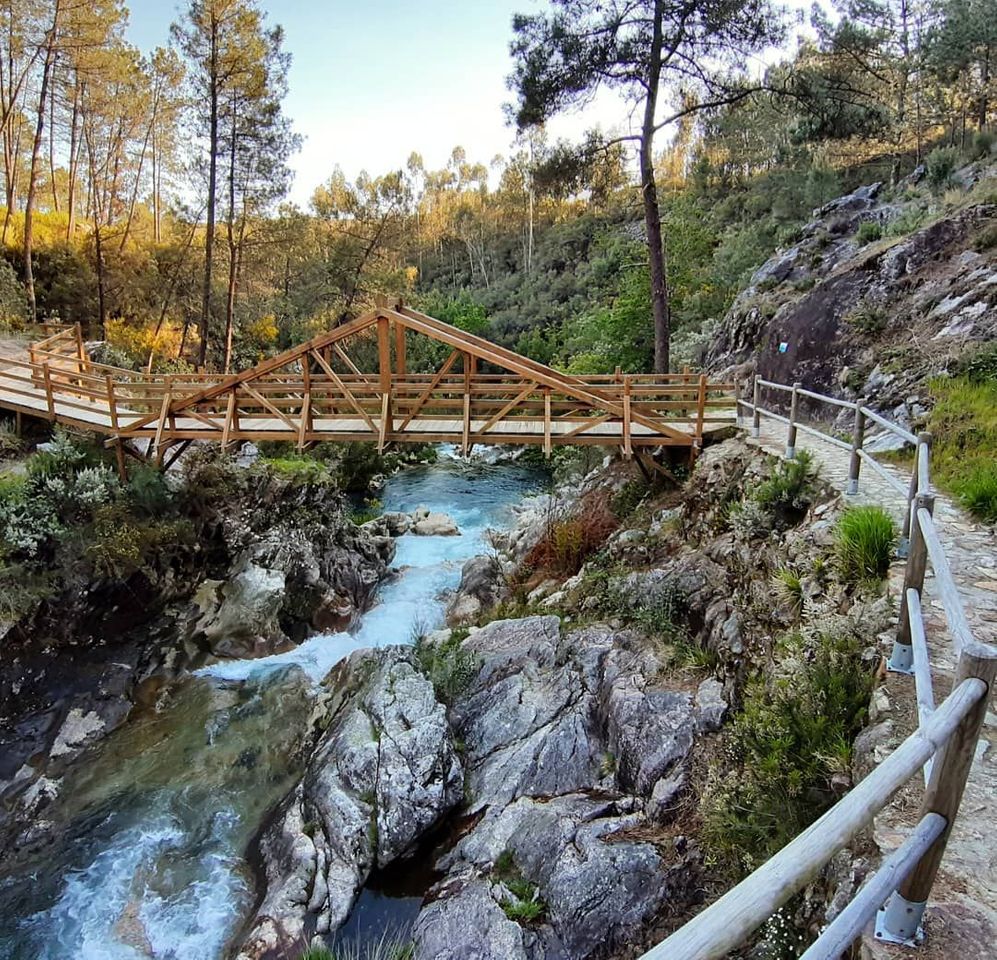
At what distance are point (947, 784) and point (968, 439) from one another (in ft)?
23.3

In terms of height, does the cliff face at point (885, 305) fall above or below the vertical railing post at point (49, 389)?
above

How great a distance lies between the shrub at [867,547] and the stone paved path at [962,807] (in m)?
0.14

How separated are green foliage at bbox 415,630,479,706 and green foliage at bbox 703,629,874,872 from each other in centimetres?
404

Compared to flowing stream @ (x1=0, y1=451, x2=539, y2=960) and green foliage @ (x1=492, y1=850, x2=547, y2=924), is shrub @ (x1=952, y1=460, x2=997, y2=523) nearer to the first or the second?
green foliage @ (x1=492, y1=850, x2=547, y2=924)

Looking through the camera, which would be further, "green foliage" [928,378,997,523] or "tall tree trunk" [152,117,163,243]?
"tall tree trunk" [152,117,163,243]

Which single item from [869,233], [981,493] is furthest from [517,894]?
[869,233]

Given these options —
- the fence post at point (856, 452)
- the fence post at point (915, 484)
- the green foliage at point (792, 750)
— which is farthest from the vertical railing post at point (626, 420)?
the green foliage at point (792, 750)

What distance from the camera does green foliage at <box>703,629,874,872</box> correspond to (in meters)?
3.79

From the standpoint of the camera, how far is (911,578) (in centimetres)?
329

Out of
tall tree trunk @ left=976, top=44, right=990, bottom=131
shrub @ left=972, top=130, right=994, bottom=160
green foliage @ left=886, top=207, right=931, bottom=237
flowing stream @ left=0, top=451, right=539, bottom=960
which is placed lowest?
flowing stream @ left=0, top=451, right=539, bottom=960

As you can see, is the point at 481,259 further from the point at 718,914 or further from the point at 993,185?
the point at 718,914

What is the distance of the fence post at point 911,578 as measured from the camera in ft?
10.5

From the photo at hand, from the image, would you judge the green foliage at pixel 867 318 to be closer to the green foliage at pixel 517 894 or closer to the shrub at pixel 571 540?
the shrub at pixel 571 540

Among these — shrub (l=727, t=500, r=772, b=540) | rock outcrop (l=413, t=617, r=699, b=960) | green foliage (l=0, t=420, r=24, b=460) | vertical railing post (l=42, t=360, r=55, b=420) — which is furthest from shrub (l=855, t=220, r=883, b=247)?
green foliage (l=0, t=420, r=24, b=460)
